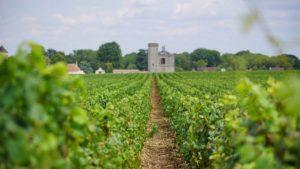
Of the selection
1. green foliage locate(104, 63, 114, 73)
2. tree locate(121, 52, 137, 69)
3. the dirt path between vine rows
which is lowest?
the dirt path between vine rows

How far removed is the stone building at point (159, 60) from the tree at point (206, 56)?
23434 millimetres

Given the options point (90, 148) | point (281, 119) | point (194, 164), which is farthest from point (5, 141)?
point (194, 164)

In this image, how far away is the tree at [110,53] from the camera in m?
146

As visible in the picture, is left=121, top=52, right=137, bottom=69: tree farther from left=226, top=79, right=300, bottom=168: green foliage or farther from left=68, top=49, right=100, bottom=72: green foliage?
left=226, top=79, right=300, bottom=168: green foliage

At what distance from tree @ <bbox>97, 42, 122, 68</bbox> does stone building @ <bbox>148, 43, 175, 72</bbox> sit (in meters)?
13.3

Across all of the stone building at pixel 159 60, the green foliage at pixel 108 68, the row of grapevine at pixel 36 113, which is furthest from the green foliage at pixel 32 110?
the green foliage at pixel 108 68

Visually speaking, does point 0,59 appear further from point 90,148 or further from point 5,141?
point 90,148

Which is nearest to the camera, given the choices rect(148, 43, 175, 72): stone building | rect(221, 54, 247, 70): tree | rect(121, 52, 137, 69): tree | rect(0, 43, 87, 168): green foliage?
rect(0, 43, 87, 168): green foliage

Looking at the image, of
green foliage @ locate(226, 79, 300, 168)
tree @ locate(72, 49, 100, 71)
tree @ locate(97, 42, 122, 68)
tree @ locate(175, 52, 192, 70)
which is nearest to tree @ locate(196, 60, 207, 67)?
tree @ locate(175, 52, 192, 70)

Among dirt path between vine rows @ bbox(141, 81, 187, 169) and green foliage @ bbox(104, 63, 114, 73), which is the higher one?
green foliage @ bbox(104, 63, 114, 73)

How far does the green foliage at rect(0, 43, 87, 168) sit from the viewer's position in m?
2.64

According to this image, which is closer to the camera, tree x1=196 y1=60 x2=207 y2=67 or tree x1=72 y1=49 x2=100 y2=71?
tree x1=72 y1=49 x2=100 y2=71

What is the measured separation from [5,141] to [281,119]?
1.86 meters

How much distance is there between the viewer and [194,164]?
340 inches
